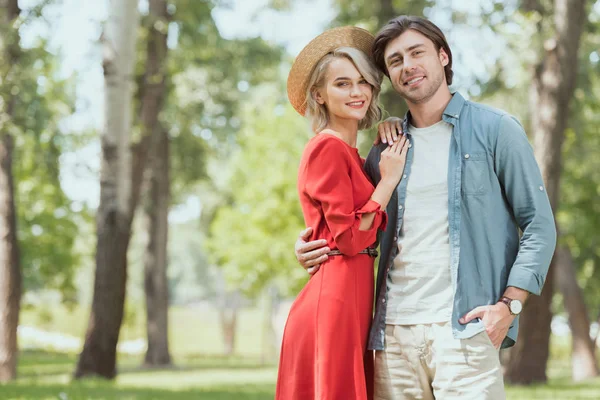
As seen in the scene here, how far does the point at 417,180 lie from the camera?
385 cm

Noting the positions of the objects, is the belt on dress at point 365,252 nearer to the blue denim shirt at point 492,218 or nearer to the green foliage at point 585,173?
the blue denim shirt at point 492,218

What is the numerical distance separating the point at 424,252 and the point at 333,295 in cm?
44

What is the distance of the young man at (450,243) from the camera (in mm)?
3553

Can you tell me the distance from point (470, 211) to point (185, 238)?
3132 inches

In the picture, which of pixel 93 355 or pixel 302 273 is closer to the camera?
pixel 93 355

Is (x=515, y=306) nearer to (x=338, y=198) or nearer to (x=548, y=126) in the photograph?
(x=338, y=198)

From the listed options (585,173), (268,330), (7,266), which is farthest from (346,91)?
(268,330)

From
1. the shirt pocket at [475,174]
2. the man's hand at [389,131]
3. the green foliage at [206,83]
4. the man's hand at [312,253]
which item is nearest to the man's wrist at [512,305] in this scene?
the shirt pocket at [475,174]

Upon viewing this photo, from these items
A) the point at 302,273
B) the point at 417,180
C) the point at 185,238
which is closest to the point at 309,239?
the point at 417,180

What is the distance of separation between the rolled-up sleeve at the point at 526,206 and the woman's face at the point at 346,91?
666mm

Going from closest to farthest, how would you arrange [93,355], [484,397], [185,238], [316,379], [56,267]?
[484,397], [316,379], [93,355], [56,267], [185,238]

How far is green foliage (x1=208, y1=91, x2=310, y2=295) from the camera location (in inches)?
1195

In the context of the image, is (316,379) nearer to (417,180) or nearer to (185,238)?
(417,180)

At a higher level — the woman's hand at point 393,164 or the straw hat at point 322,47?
the straw hat at point 322,47
